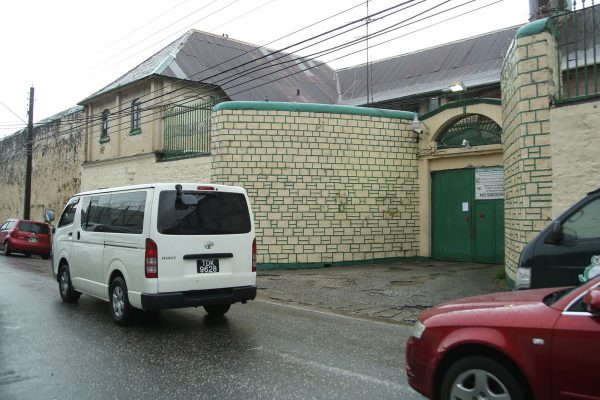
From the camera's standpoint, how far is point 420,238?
49.0 feet

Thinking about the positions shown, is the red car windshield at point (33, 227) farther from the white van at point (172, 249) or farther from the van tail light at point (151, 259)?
the van tail light at point (151, 259)

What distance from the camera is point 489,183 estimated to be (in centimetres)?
1347

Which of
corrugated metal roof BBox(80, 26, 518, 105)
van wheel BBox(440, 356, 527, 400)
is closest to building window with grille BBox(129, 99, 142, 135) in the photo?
corrugated metal roof BBox(80, 26, 518, 105)

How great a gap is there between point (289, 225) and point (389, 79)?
13.2 metres

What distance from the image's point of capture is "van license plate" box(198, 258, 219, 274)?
668 centimetres

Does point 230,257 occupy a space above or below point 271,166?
below

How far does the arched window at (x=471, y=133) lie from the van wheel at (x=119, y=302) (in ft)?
33.7

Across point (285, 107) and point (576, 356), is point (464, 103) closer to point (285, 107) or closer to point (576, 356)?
point (285, 107)

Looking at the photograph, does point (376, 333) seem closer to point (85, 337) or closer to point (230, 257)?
point (230, 257)

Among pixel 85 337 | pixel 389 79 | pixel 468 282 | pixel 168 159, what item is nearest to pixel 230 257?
pixel 85 337


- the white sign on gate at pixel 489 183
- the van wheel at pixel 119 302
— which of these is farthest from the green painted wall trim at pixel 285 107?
the van wheel at pixel 119 302

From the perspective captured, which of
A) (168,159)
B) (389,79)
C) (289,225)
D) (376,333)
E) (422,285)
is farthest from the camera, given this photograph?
(389,79)

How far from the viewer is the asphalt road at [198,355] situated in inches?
173

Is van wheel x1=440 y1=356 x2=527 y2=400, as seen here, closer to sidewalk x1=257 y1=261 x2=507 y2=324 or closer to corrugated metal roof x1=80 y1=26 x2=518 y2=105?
sidewalk x1=257 y1=261 x2=507 y2=324
